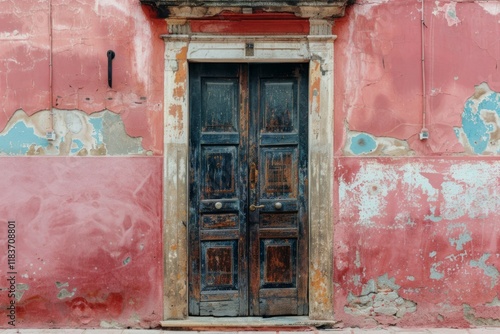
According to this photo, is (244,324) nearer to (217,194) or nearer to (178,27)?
(217,194)

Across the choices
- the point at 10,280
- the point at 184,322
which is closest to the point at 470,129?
the point at 184,322

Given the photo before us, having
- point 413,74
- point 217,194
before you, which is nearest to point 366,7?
point 413,74

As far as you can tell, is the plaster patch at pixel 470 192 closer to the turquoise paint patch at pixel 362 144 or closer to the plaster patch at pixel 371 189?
the plaster patch at pixel 371 189

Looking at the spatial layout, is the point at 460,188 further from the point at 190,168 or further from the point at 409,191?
the point at 190,168

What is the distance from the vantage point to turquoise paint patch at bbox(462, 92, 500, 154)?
505cm

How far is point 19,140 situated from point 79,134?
0.54m

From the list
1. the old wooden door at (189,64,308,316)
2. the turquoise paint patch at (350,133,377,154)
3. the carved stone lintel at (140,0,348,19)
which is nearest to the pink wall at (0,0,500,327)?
the turquoise paint patch at (350,133,377,154)

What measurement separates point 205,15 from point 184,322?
2.76m

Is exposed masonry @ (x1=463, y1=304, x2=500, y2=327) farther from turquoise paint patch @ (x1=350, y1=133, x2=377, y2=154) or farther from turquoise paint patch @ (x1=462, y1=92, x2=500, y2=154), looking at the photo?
turquoise paint patch @ (x1=350, y1=133, x2=377, y2=154)

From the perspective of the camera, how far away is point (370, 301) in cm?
507

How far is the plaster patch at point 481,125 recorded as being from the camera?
5.05 metres

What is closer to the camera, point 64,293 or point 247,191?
point 64,293

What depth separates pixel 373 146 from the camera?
16.6ft

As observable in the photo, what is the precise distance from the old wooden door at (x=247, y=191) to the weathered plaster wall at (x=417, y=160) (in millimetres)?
409
